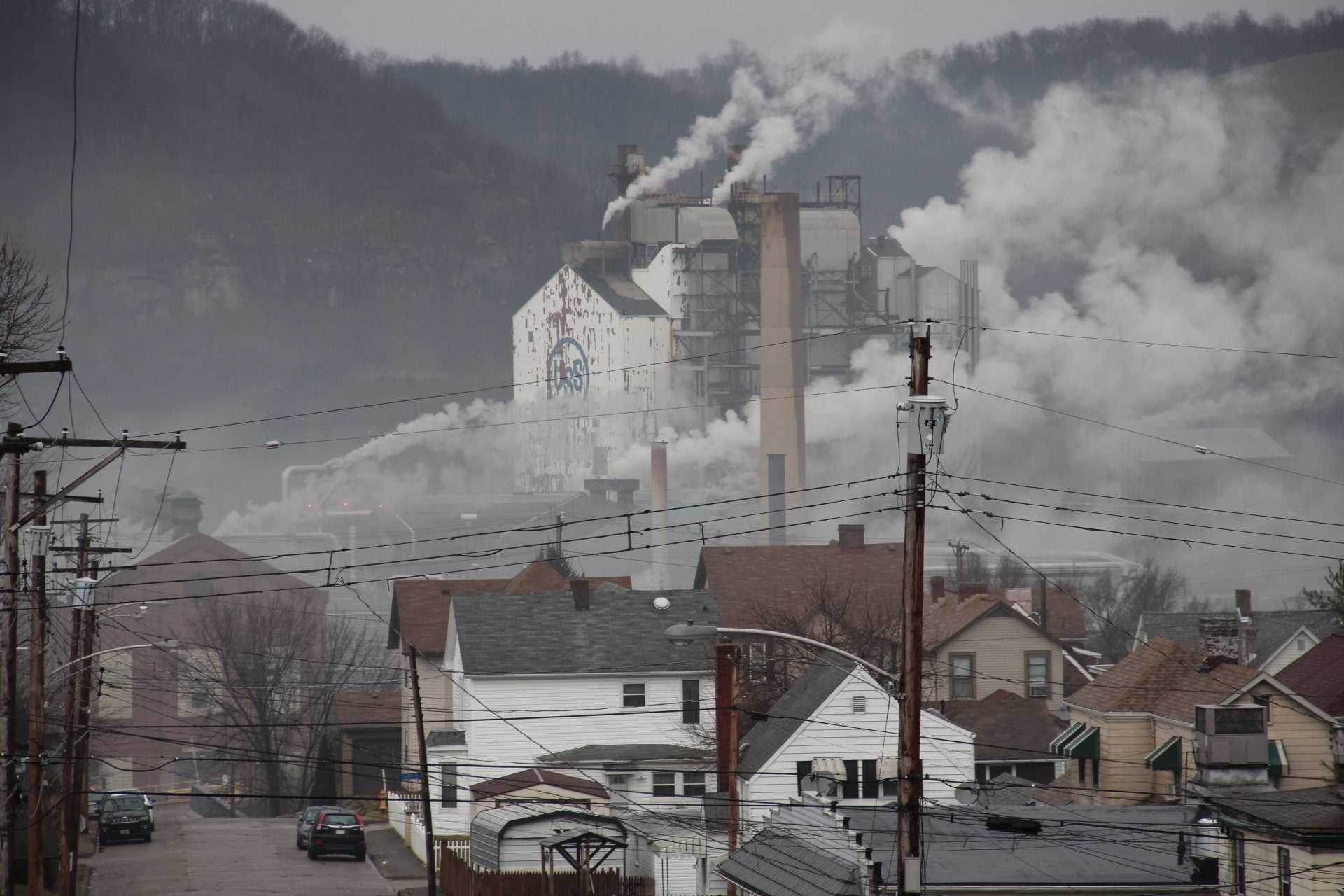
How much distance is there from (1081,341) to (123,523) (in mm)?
92873

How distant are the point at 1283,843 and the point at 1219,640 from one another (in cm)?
1509

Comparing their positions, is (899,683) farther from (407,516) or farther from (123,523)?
(123,523)

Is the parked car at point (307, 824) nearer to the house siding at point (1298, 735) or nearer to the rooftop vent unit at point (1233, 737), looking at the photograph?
the house siding at point (1298, 735)

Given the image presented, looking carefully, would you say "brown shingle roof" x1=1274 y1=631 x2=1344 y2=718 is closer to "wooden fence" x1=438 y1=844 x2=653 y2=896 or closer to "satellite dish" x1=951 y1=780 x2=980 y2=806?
"satellite dish" x1=951 y1=780 x2=980 y2=806

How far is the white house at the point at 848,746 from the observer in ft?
111

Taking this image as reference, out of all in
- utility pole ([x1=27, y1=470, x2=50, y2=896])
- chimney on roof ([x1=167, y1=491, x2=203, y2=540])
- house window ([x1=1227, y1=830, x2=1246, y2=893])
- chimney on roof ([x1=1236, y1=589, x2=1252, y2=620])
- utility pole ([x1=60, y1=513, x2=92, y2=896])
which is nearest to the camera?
house window ([x1=1227, y1=830, x2=1246, y2=893])

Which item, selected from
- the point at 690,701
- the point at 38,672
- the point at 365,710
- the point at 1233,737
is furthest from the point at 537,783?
the point at 365,710

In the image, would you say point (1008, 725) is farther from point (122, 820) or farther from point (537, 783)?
point (122, 820)

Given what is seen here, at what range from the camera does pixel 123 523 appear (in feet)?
525

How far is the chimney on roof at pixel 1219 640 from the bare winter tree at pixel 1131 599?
139ft

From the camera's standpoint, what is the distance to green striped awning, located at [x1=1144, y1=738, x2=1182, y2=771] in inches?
1206

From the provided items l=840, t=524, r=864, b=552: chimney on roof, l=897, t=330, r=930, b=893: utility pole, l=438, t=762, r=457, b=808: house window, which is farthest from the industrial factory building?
l=897, t=330, r=930, b=893: utility pole

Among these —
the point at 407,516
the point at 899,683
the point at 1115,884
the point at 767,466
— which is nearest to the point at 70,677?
the point at 1115,884

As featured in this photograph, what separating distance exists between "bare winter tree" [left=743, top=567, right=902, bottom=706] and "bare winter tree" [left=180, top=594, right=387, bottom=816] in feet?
48.2
